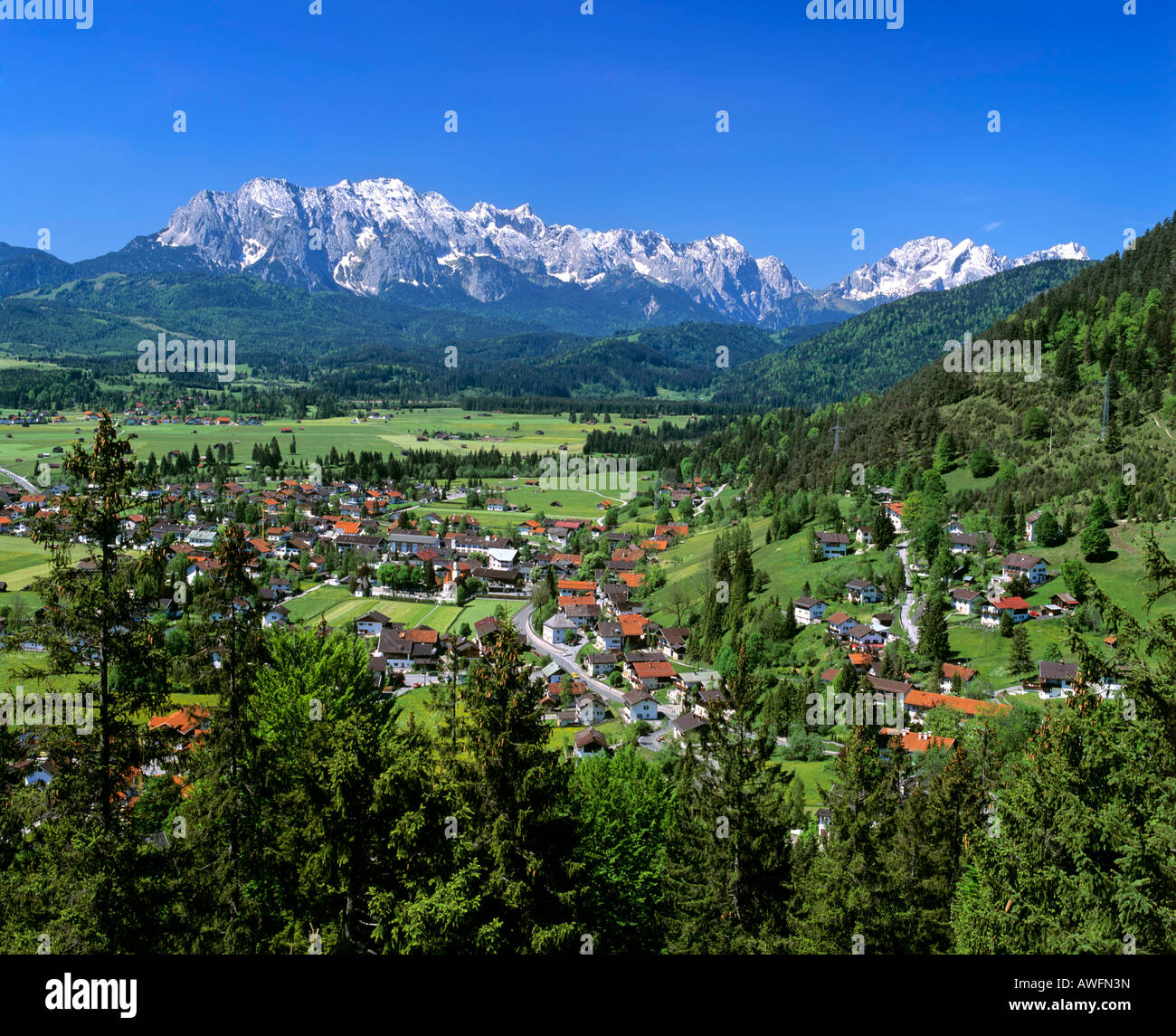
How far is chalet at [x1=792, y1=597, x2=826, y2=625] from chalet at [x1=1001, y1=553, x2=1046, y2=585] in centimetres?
1351

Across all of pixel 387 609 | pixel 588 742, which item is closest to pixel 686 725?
pixel 588 742

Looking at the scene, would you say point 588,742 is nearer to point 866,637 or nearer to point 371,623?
point 866,637

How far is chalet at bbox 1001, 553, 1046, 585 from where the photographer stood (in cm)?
5802

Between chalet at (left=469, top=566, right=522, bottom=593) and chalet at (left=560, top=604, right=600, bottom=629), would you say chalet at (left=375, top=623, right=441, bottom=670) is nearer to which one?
chalet at (left=560, top=604, right=600, bottom=629)

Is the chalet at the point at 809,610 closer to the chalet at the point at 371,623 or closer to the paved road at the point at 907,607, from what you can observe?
the paved road at the point at 907,607

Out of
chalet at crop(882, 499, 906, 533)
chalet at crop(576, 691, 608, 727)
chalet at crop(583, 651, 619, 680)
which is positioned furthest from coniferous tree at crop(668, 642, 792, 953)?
chalet at crop(882, 499, 906, 533)

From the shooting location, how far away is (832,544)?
7394 cm

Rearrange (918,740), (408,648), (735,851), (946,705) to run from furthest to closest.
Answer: (408,648) → (946,705) → (918,740) → (735,851)

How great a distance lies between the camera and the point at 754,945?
519 inches

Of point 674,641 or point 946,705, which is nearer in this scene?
point 946,705

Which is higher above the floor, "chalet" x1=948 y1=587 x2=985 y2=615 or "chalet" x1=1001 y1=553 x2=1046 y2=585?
"chalet" x1=1001 y1=553 x2=1046 y2=585

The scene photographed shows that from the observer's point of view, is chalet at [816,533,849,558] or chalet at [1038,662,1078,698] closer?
chalet at [1038,662,1078,698]

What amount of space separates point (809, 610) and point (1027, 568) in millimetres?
15973
